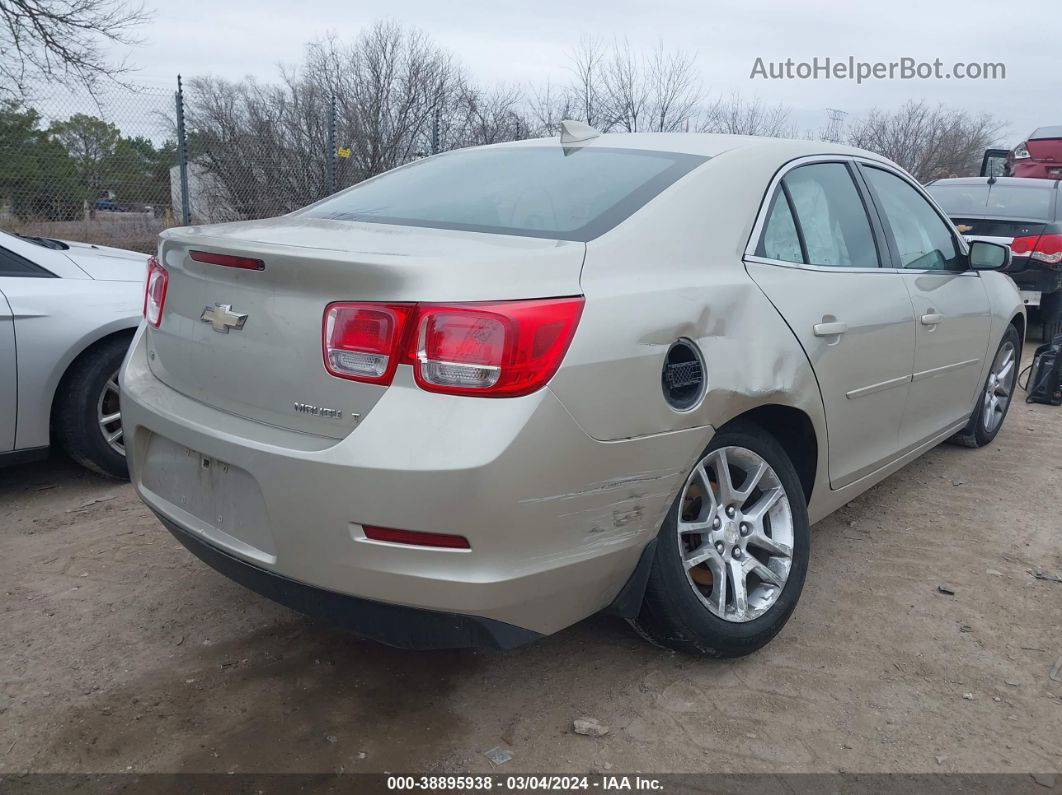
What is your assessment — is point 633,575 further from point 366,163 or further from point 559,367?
point 366,163

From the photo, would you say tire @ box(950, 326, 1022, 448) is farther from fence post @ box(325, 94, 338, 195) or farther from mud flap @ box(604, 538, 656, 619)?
fence post @ box(325, 94, 338, 195)

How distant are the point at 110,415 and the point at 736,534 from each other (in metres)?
3.02

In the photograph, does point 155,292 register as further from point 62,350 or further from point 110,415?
point 110,415

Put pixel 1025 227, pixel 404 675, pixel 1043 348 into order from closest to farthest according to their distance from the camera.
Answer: pixel 404 675 < pixel 1043 348 < pixel 1025 227

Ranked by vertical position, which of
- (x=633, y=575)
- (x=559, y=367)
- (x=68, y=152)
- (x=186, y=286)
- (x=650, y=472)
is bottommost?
(x=633, y=575)

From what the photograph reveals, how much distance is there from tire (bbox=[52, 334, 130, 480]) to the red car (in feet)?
51.3

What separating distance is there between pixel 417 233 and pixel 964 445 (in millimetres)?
3995

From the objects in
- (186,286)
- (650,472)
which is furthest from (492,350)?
(186,286)

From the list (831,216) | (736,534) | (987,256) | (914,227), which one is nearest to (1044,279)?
(987,256)

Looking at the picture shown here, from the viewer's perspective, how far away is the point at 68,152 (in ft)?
31.4

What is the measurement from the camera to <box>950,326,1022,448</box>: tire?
4918 mm

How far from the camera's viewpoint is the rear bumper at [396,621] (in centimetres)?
213

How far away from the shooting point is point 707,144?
9.95 feet

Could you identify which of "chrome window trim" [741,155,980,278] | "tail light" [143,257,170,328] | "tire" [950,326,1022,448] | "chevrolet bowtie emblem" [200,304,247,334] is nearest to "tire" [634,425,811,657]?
"chrome window trim" [741,155,980,278]
